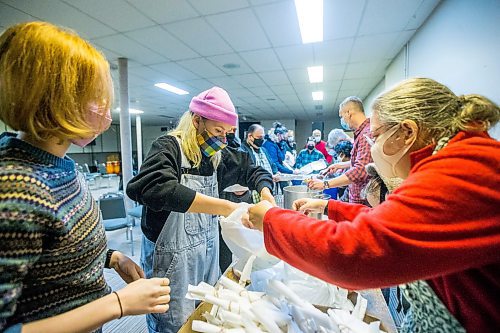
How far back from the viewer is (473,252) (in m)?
0.47

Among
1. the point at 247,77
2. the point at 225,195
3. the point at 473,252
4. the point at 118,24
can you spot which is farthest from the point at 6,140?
the point at 247,77

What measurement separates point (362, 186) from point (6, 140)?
8.22 feet

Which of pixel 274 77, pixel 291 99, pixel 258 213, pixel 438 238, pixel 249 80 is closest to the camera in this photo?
pixel 438 238

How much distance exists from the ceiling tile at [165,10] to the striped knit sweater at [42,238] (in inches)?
105

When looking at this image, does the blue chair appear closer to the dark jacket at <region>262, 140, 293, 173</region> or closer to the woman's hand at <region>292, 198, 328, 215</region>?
the dark jacket at <region>262, 140, 293, 173</region>

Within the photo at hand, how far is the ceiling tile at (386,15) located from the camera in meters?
2.78

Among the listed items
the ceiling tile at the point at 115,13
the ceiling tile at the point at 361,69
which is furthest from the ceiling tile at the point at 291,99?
the ceiling tile at the point at 115,13

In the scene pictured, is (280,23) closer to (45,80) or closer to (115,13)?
(115,13)

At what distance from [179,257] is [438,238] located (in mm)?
1015

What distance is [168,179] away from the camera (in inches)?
39.3

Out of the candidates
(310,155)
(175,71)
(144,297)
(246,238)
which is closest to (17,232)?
(144,297)

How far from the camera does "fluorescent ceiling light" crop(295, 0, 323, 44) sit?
276cm

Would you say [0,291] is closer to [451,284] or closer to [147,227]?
[147,227]

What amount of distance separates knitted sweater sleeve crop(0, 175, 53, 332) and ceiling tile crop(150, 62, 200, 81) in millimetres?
4773
